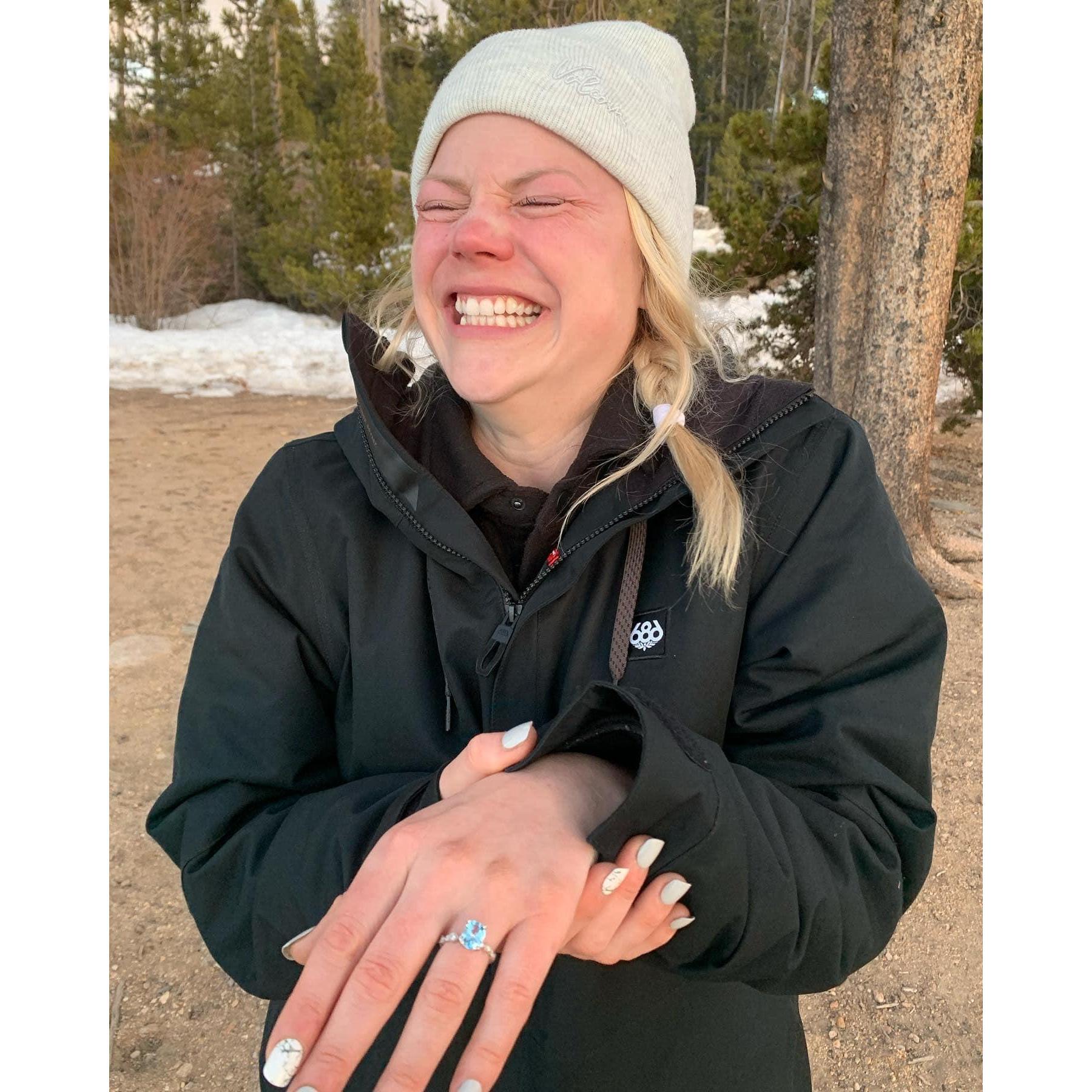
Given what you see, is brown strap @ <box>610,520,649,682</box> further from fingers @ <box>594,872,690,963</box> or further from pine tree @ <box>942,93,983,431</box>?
pine tree @ <box>942,93,983,431</box>

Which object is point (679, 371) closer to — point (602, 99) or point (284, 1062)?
point (602, 99)

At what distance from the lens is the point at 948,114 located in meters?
Answer: 4.27

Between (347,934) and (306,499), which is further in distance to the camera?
(306,499)

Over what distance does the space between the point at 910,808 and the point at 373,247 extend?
1275cm

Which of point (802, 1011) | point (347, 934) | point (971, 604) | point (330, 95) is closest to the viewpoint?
point (347, 934)

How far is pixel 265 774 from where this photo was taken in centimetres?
144

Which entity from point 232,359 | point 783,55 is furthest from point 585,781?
point 232,359

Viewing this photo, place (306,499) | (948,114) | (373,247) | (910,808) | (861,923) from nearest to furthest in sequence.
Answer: (861,923) < (910,808) < (306,499) < (948,114) < (373,247)

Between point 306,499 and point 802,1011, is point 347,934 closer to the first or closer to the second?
point 306,499

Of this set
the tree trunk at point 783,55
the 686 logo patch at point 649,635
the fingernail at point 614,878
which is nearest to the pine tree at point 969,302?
the tree trunk at point 783,55

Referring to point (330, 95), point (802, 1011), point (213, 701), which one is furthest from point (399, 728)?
point (330, 95)

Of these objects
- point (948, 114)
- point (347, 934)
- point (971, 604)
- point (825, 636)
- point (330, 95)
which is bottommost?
point (971, 604)

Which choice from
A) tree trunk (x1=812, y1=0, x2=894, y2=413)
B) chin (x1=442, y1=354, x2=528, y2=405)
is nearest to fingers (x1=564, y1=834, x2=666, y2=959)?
chin (x1=442, y1=354, x2=528, y2=405)

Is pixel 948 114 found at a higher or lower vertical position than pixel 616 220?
higher
